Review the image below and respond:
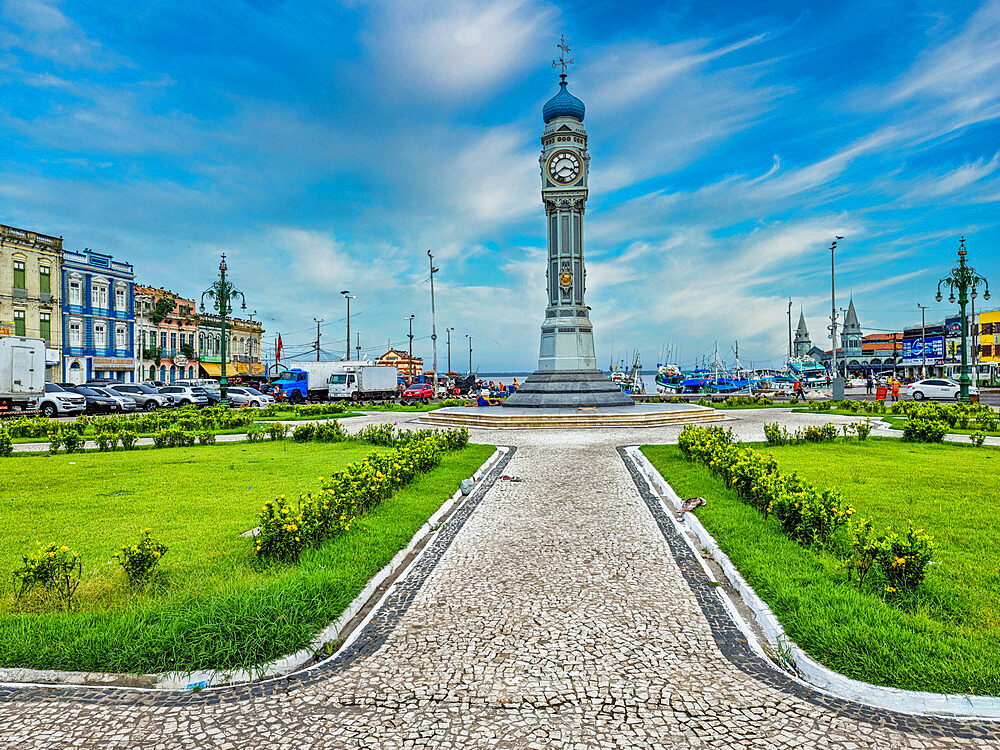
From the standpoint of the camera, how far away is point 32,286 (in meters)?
44.6

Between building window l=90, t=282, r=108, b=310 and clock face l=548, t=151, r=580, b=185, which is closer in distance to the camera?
clock face l=548, t=151, r=580, b=185

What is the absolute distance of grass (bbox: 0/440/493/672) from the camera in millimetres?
A: 4512

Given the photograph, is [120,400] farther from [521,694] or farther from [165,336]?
[521,694]

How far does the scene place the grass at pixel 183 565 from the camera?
14.8ft

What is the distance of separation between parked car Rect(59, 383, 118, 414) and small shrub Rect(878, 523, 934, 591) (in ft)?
121

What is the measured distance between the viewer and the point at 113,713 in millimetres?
3902

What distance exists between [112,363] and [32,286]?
9236 millimetres

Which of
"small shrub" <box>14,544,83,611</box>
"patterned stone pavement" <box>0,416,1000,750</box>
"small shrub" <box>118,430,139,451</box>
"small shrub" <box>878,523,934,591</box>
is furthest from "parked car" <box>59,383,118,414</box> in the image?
"small shrub" <box>878,523,934,591</box>

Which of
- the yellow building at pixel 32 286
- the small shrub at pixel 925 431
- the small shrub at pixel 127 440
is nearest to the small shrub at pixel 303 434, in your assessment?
the small shrub at pixel 127 440

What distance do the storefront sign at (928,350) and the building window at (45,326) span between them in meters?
96.5

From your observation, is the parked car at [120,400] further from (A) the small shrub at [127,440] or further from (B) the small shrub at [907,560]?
(B) the small shrub at [907,560]

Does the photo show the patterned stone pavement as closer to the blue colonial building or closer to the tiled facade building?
the blue colonial building

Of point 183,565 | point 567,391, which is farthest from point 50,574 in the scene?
point 567,391

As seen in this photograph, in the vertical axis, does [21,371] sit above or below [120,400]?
above
